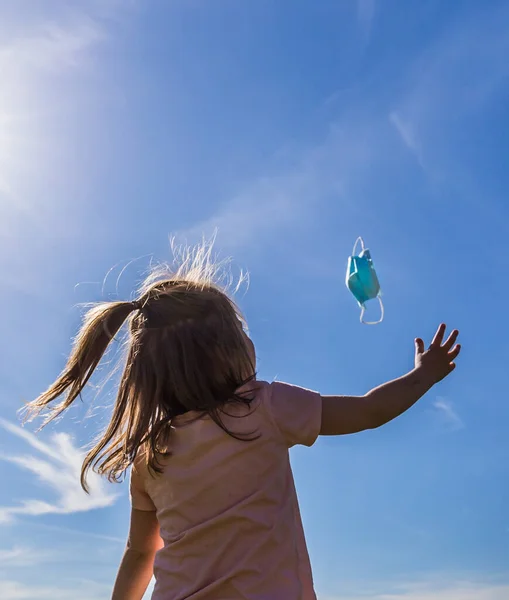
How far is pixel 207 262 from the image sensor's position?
14.5ft

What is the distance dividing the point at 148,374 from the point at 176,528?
81cm

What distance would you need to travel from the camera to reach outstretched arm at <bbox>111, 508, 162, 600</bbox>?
3992 mm

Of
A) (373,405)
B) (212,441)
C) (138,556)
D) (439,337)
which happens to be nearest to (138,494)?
(138,556)

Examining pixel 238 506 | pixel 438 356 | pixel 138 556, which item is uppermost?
pixel 438 356

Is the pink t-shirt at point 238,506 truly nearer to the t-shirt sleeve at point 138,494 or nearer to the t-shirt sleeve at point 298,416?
the t-shirt sleeve at point 298,416

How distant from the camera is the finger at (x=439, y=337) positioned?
149 inches

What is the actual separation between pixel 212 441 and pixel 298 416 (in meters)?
0.44

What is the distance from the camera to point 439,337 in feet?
12.5

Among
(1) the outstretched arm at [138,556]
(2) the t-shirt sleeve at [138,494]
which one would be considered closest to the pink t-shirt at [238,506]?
(2) the t-shirt sleeve at [138,494]

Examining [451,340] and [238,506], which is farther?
[451,340]

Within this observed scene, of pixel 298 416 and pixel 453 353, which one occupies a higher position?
pixel 453 353

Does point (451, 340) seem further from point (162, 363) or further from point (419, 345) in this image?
point (162, 363)

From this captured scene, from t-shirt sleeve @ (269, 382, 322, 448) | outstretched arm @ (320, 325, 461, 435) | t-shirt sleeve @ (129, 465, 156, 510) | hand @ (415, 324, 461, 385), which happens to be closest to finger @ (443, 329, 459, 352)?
hand @ (415, 324, 461, 385)

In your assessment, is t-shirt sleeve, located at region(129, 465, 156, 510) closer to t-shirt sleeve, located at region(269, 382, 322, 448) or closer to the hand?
t-shirt sleeve, located at region(269, 382, 322, 448)
